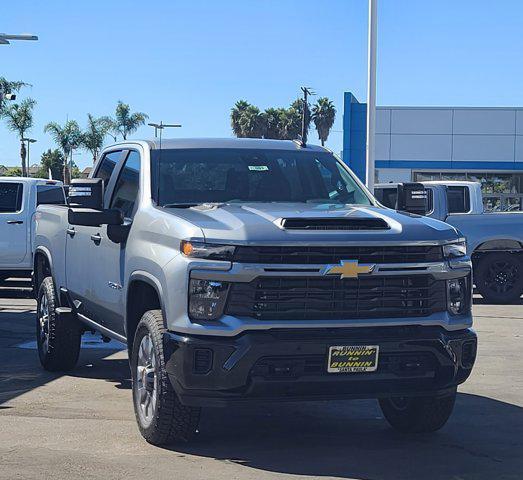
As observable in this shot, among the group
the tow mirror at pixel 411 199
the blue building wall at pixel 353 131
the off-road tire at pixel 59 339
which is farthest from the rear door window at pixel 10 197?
the blue building wall at pixel 353 131

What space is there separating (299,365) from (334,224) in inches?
37.0

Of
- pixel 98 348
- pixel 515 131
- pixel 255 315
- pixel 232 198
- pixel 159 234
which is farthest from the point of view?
pixel 515 131

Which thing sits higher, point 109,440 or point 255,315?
point 255,315

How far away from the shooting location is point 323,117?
286 ft

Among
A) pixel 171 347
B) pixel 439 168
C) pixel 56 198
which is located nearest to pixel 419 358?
pixel 171 347

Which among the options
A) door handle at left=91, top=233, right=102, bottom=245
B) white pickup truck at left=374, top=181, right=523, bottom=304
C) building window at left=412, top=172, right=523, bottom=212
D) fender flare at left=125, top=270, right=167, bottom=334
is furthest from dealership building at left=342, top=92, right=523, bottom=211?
fender flare at left=125, top=270, right=167, bottom=334

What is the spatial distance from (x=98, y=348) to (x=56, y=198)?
694 centimetres

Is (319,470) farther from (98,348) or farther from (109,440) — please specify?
(98,348)

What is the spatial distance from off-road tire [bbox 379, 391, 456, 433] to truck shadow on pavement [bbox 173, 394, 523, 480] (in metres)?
0.08

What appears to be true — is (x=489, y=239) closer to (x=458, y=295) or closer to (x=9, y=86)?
(x=458, y=295)

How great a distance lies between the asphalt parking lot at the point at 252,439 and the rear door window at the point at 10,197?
8.09 meters

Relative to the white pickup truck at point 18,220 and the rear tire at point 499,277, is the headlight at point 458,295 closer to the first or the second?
the rear tire at point 499,277

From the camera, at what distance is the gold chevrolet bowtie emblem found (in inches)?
221

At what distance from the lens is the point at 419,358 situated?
581cm
